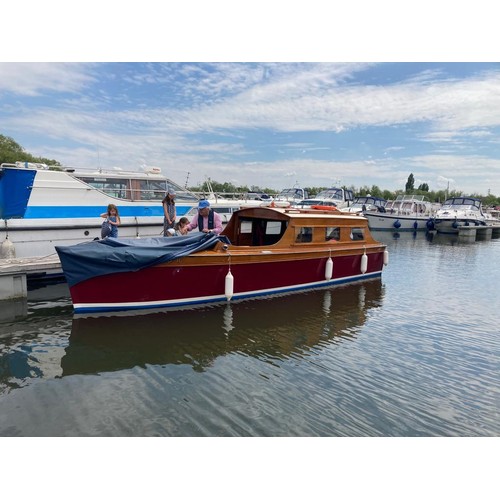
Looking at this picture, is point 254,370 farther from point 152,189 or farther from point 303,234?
point 152,189

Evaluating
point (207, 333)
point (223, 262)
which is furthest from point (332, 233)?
point (207, 333)

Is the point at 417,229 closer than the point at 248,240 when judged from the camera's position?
No

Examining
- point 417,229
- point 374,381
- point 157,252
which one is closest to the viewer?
point 374,381

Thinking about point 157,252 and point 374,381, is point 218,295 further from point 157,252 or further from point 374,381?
point 374,381

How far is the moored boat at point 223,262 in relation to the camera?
7.23m

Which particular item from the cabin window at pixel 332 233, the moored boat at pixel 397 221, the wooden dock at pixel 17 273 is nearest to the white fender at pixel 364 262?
the cabin window at pixel 332 233

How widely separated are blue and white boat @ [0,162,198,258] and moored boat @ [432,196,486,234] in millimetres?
28438

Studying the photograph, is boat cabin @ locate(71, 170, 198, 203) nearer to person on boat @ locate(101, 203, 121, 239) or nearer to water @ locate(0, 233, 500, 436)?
person on boat @ locate(101, 203, 121, 239)

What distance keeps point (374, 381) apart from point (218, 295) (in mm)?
4071

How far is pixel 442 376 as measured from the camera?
560 cm

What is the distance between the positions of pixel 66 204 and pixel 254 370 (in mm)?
9018

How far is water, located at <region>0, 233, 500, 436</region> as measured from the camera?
4.30 meters

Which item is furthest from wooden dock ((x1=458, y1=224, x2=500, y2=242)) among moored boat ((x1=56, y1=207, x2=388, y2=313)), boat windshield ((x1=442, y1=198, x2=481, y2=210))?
moored boat ((x1=56, y1=207, x2=388, y2=313))

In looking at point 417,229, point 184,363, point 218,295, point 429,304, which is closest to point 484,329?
point 429,304
